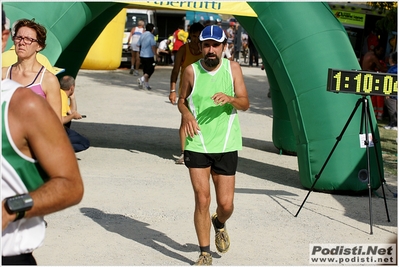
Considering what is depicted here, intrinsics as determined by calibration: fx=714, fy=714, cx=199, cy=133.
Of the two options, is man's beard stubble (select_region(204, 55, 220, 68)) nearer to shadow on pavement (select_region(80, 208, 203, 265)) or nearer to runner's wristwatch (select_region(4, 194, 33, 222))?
shadow on pavement (select_region(80, 208, 203, 265))

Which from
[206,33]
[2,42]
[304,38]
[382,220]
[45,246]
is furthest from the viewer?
[304,38]

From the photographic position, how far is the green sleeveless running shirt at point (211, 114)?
561 cm

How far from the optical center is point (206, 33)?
18.3ft

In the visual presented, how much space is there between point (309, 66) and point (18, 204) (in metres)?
6.24

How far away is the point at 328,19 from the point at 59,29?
10.7ft

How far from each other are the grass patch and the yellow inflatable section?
9182 mm

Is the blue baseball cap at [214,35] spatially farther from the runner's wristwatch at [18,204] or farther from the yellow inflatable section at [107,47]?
the yellow inflatable section at [107,47]

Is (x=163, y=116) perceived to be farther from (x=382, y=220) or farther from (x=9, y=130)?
(x=9, y=130)

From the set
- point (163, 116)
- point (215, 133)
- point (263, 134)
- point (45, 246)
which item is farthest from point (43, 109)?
point (163, 116)

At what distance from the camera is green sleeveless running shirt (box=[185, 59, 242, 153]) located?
5609 millimetres

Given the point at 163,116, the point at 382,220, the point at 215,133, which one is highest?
the point at 215,133

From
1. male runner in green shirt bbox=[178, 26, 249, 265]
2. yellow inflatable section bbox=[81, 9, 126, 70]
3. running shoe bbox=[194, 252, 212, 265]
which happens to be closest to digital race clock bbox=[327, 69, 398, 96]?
male runner in green shirt bbox=[178, 26, 249, 265]

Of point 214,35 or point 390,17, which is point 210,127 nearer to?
point 214,35

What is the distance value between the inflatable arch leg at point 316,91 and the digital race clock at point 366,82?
3.74 feet
